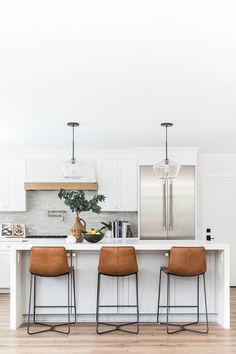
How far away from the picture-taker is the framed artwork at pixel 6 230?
747cm

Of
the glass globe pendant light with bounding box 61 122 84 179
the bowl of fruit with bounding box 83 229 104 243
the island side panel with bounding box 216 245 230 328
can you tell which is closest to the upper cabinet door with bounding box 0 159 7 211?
the glass globe pendant light with bounding box 61 122 84 179

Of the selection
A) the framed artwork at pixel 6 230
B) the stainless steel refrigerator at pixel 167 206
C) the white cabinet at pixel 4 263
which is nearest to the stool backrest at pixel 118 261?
the stainless steel refrigerator at pixel 167 206

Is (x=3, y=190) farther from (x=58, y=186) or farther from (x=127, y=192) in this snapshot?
(x=127, y=192)

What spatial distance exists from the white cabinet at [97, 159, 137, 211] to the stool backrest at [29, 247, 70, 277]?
2781 mm

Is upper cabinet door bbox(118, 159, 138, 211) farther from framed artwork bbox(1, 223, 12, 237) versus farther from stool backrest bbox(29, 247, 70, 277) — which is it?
stool backrest bbox(29, 247, 70, 277)

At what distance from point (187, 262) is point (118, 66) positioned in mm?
2404

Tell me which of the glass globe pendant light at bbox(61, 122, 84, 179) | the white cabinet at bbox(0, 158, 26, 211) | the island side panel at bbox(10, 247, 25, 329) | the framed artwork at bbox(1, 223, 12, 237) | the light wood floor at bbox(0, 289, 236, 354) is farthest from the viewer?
the framed artwork at bbox(1, 223, 12, 237)

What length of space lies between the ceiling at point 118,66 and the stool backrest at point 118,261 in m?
1.51

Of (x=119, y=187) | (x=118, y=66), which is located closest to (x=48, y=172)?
(x=119, y=187)

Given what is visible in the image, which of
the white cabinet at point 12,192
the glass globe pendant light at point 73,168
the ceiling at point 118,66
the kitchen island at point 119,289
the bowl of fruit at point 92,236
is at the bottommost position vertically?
the kitchen island at point 119,289

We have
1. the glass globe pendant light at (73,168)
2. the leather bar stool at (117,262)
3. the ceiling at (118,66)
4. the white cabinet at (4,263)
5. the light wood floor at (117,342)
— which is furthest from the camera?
the white cabinet at (4,263)

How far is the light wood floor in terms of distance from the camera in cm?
402

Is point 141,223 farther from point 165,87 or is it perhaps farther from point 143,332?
point 165,87

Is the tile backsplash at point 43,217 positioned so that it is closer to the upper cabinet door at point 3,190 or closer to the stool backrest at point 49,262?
the upper cabinet door at point 3,190
